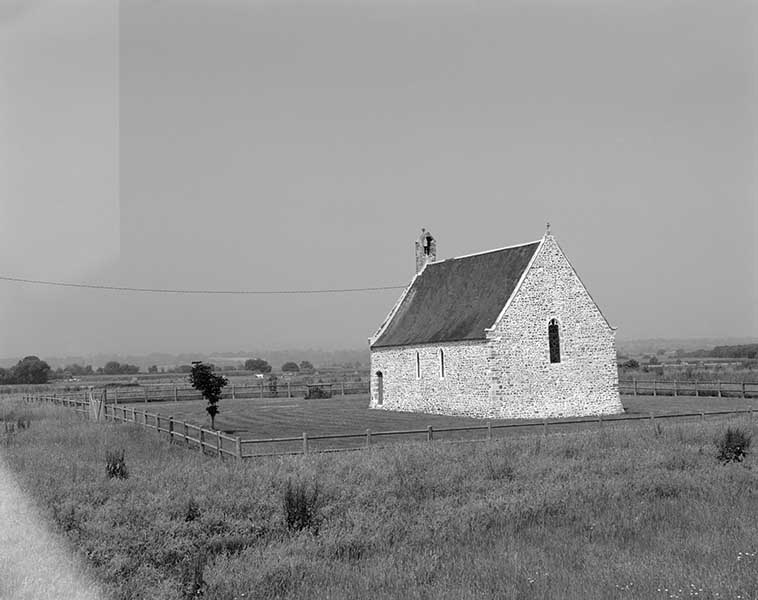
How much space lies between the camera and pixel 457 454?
1894 cm

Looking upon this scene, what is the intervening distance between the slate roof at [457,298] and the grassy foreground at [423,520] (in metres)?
11.9

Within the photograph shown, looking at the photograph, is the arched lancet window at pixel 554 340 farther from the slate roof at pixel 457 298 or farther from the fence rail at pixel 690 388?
the fence rail at pixel 690 388

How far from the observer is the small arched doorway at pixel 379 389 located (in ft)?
127

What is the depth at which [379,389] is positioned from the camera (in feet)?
→ 128

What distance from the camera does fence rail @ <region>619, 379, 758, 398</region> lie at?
38.7 m

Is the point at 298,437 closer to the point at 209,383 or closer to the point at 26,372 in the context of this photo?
the point at 209,383

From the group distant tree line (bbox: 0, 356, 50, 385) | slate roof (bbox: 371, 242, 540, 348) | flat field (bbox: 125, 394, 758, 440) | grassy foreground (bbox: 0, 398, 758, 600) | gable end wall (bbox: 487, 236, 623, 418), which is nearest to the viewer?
grassy foreground (bbox: 0, 398, 758, 600)

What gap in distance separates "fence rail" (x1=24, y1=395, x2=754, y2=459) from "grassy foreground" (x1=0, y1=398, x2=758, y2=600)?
604mm

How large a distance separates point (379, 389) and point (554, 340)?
34.5 feet

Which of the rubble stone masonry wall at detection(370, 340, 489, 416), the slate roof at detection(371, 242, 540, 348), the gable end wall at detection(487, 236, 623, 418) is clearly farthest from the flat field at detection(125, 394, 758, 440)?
the slate roof at detection(371, 242, 540, 348)

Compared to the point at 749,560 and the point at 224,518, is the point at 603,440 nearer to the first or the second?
the point at 749,560

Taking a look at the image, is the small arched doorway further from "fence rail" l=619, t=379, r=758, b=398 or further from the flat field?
"fence rail" l=619, t=379, r=758, b=398

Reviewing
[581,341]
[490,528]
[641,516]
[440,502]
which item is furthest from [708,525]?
[581,341]

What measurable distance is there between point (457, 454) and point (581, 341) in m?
14.8
